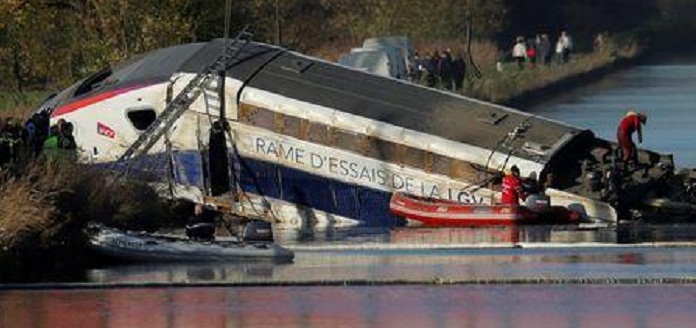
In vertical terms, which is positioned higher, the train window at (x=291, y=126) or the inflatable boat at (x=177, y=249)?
the train window at (x=291, y=126)

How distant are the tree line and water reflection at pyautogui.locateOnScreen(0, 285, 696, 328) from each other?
75.4 ft

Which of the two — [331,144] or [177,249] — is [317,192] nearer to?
[331,144]

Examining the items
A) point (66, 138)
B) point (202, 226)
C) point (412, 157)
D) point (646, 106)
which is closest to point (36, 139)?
point (66, 138)

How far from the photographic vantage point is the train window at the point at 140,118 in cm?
3878

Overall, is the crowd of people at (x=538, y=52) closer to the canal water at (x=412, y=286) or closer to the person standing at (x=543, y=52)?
the person standing at (x=543, y=52)

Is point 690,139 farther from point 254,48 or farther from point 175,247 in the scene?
point 175,247

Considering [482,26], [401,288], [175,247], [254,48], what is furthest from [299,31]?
[401,288]

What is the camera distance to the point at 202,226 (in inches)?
1202

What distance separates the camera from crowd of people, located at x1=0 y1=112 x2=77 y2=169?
32.8m

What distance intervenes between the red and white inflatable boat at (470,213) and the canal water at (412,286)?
0.78 feet

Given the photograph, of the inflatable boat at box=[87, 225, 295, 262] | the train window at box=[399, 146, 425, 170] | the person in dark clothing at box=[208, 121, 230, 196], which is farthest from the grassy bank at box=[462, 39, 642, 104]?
the inflatable boat at box=[87, 225, 295, 262]

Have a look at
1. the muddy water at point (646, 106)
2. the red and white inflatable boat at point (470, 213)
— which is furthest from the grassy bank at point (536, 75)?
the red and white inflatable boat at point (470, 213)

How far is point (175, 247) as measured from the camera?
29016 mm

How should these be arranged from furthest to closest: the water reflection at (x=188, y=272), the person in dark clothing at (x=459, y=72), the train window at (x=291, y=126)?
the person in dark clothing at (x=459, y=72), the train window at (x=291, y=126), the water reflection at (x=188, y=272)
